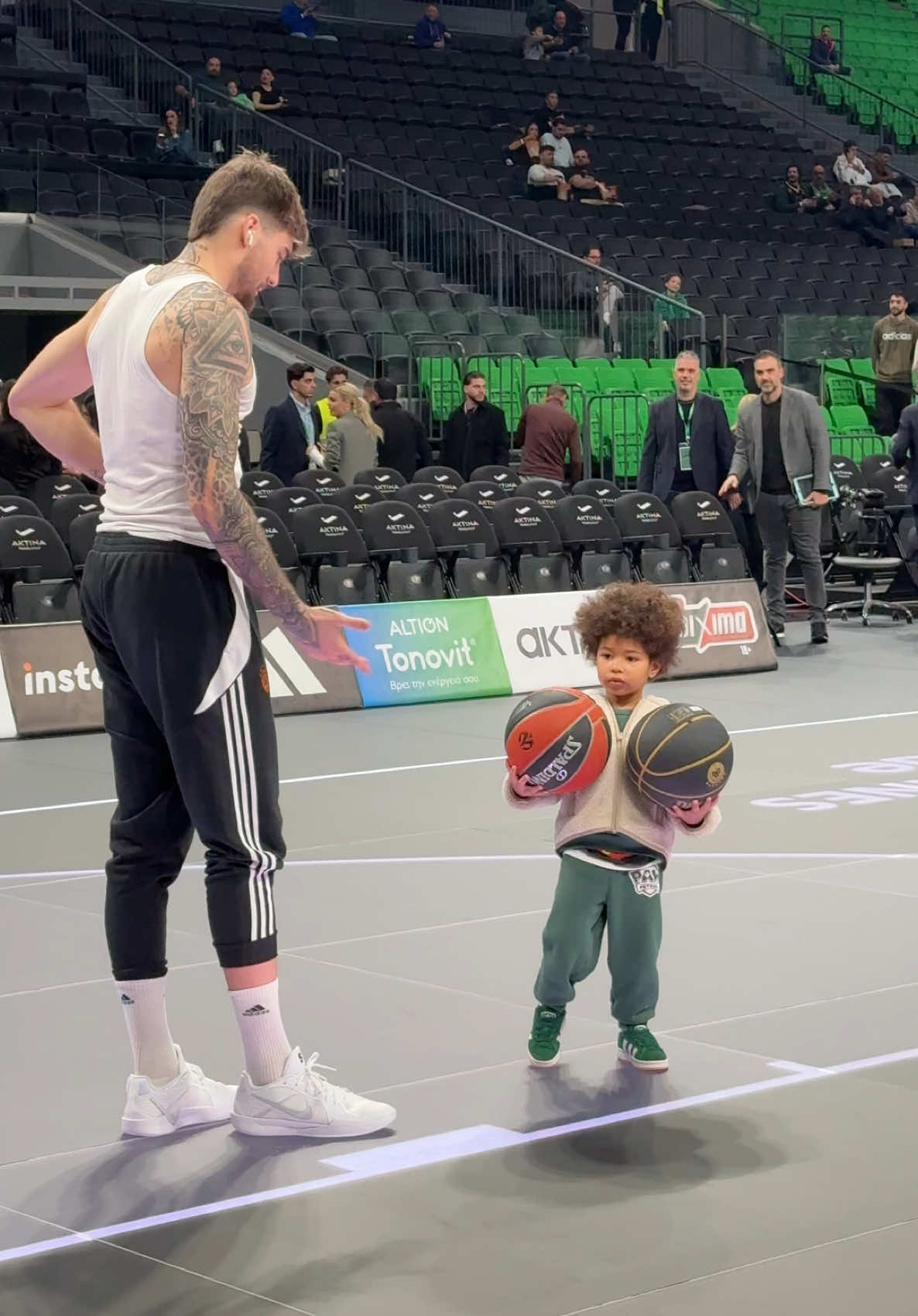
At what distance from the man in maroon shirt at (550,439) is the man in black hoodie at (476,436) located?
0.36 m

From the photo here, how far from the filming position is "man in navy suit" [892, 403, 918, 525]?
47.6ft

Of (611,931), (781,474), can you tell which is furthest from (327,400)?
(611,931)

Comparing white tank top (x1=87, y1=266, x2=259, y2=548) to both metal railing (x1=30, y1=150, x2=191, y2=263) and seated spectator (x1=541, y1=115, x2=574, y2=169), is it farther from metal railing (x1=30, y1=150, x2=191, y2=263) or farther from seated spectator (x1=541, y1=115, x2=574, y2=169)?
seated spectator (x1=541, y1=115, x2=574, y2=169)

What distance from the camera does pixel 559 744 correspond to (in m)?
4.37

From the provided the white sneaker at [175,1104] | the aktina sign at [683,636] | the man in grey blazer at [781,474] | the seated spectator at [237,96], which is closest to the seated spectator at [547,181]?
the seated spectator at [237,96]

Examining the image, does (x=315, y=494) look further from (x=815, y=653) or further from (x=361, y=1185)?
(x=361, y=1185)

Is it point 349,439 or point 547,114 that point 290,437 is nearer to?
point 349,439

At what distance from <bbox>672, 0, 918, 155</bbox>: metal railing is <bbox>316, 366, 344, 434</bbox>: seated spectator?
19.3 meters

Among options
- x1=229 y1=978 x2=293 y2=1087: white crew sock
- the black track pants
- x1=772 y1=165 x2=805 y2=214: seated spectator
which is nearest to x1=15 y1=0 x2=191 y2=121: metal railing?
x1=772 y1=165 x2=805 y2=214: seated spectator

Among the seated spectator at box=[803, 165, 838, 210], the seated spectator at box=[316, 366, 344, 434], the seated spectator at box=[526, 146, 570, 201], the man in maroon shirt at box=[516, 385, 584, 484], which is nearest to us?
the seated spectator at box=[316, 366, 344, 434]

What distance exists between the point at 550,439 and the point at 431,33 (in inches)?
589

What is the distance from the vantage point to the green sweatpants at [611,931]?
4480mm

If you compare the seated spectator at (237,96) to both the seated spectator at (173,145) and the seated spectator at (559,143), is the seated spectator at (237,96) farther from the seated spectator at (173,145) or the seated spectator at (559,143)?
the seated spectator at (559,143)

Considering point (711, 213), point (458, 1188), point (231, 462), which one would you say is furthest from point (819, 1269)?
point (711, 213)
